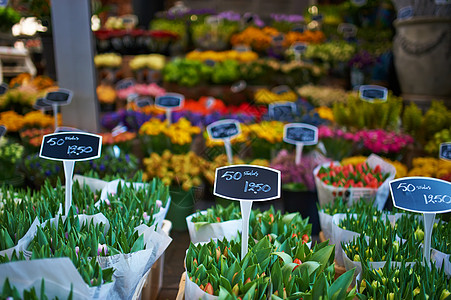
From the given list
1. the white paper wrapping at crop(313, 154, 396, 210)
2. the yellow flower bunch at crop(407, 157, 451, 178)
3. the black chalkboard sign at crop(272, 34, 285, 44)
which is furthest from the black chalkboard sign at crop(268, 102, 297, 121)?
the black chalkboard sign at crop(272, 34, 285, 44)

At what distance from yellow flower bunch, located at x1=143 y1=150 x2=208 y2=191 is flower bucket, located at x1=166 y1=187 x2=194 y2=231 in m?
0.04

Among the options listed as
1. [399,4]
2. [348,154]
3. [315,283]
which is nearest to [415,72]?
[399,4]

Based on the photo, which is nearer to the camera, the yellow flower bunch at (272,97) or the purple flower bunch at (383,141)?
the purple flower bunch at (383,141)

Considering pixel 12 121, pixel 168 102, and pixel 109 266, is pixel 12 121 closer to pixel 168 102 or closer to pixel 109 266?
pixel 168 102

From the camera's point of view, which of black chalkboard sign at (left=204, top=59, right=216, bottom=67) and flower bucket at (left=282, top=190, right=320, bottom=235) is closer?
flower bucket at (left=282, top=190, right=320, bottom=235)

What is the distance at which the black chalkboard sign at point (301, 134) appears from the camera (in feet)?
7.95

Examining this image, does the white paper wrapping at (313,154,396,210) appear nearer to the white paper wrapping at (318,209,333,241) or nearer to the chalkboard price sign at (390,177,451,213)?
the white paper wrapping at (318,209,333,241)

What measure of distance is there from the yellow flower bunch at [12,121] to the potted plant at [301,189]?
6.36 feet

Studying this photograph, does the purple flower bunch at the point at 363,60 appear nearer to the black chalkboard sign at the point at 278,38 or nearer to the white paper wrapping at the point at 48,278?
the black chalkboard sign at the point at 278,38

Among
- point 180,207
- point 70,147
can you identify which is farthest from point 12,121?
point 70,147

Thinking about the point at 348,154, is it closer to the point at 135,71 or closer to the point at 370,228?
the point at 370,228

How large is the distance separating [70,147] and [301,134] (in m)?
1.42

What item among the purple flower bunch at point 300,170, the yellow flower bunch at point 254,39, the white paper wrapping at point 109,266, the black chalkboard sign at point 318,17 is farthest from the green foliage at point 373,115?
the black chalkboard sign at point 318,17

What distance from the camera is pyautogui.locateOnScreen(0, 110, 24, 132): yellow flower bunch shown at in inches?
115
